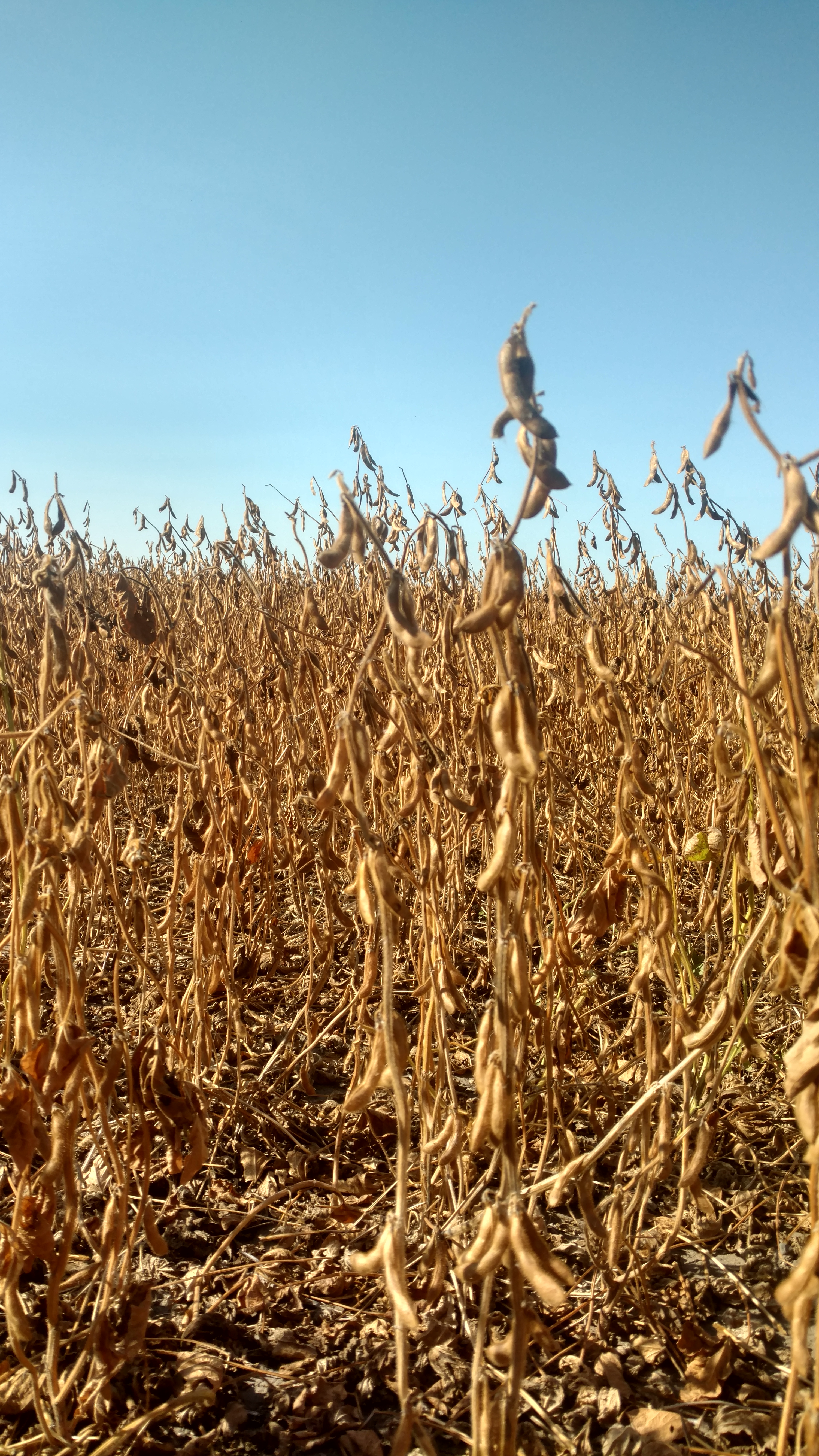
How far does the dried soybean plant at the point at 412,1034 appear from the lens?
86 cm

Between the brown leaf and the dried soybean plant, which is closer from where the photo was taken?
the dried soybean plant

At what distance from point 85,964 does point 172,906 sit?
367 mm

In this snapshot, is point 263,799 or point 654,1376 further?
point 263,799

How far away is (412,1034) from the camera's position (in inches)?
89.1

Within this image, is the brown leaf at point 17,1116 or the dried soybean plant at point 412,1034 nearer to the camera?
the dried soybean plant at point 412,1034

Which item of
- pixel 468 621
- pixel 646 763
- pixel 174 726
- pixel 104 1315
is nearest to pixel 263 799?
pixel 174 726

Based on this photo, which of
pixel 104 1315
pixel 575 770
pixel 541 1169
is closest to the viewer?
pixel 104 1315

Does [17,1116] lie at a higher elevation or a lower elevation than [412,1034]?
higher

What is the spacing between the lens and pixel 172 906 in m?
1.64

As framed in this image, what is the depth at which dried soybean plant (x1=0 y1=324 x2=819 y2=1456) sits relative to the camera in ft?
2.81

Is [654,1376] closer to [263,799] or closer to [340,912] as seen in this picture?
[340,912]

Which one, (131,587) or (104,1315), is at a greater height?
(131,587)

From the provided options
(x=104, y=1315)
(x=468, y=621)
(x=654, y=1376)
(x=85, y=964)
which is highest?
(x=468, y=621)

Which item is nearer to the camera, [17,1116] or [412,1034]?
[17,1116]
